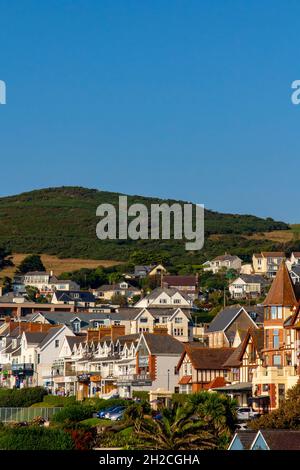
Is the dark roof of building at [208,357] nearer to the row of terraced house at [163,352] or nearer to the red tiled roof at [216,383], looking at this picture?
the row of terraced house at [163,352]

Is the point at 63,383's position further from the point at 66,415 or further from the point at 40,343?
the point at 66,415

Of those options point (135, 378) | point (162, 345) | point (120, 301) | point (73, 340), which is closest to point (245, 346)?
point (162, 345)

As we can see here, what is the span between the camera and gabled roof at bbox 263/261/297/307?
275ft

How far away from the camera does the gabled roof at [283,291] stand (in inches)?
3300

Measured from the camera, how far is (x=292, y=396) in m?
68.5

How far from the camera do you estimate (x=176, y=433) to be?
63.2 metres

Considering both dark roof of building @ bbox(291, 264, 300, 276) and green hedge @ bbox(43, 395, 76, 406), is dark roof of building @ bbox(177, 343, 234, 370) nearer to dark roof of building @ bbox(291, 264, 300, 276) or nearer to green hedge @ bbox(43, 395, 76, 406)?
green hedge @ bbox(43, 395, 76, 406)

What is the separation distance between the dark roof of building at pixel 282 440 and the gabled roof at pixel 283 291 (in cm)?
3244

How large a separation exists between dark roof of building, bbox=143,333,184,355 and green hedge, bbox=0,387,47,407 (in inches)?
524

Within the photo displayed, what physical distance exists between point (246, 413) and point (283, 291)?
10996 millimetres

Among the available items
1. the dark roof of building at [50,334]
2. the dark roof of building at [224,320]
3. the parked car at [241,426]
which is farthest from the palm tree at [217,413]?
the dark roof of building at [50,334]
